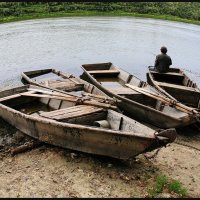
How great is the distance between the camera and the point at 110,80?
1666cm

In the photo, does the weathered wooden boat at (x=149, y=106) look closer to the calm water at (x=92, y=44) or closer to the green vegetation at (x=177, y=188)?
the green vegetation at (x=177, y=188)

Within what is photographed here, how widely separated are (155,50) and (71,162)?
17218 millimetres

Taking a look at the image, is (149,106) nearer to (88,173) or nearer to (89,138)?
(89,138)

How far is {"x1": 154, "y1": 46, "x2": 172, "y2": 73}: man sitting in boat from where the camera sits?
15266 mm

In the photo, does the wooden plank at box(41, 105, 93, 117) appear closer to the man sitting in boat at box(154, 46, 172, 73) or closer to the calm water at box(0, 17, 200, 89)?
the man sitting in boat at box(154, 46, 172, 73)

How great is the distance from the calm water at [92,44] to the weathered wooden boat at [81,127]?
5004 millimetres

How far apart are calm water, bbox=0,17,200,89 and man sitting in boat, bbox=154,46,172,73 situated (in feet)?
12.4

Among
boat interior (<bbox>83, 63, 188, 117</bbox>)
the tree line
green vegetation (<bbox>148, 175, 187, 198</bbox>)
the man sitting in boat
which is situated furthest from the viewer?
the tree line

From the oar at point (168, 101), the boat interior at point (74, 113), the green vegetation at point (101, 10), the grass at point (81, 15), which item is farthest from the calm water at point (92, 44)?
the oar at point (168, 101)

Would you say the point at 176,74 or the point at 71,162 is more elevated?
the point at 176,74

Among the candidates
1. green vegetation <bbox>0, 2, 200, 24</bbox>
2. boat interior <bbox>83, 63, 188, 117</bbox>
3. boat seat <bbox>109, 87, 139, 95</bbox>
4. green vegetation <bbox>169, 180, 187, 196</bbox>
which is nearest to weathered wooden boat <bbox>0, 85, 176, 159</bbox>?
green vegetation <bbox>169, 180, 187, 196</bbox>

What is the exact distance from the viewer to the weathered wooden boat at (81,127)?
903 centimetres

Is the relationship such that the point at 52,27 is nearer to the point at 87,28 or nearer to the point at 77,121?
the point at 87,28

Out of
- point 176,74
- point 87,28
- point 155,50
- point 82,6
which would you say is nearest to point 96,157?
point 176,74
